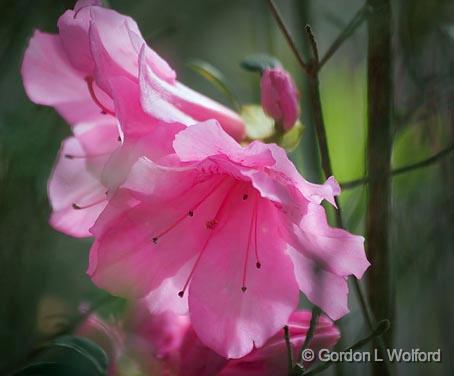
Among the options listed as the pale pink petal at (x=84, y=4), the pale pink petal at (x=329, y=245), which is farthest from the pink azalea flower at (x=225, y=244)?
the pale pink petal at (x=84, y=4)

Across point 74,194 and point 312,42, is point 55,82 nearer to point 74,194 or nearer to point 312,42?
point 74,194

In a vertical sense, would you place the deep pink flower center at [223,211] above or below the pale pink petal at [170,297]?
above

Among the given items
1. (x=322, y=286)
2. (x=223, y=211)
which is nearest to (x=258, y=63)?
(x=223, y=211)

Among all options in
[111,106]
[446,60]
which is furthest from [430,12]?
[111,106]

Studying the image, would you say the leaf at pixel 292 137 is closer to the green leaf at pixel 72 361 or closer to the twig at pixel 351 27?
the twig at pixel 351 27

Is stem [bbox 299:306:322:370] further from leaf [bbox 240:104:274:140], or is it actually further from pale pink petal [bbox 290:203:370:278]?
leaf [bbox 240:104:274:140]

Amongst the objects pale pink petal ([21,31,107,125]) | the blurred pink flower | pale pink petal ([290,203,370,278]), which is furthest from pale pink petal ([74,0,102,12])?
pale pink petal ([290,203,370,278])
